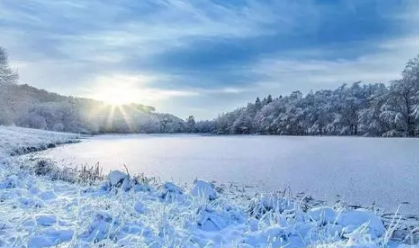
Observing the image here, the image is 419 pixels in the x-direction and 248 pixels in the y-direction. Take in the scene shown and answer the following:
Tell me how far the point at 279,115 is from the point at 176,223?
85551mm

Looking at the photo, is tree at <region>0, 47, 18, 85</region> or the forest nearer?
tree at <region>0, 47, 18, 85</region>

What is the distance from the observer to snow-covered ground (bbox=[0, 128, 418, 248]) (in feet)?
18.3

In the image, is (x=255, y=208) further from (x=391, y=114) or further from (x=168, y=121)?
(x=168, y=121)

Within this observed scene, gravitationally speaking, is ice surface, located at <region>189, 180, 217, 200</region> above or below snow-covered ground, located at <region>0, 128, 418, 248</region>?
above

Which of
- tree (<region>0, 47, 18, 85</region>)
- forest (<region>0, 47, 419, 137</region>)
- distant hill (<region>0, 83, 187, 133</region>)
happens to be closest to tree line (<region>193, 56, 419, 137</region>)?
forest (<region>0, 47, 419, 137</region>)

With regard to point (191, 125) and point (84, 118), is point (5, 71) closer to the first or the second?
point (84, 118)

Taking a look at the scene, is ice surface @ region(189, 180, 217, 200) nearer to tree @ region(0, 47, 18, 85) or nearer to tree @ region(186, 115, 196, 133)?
tree @ region(0, 47, 18, 85)

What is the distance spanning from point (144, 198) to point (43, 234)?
303cm

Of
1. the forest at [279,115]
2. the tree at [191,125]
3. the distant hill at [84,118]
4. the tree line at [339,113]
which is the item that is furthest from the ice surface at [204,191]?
the tree at [191,125]

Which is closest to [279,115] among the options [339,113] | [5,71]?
[339,113]

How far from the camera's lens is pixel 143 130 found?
113 meters

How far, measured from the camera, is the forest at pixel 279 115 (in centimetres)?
5219

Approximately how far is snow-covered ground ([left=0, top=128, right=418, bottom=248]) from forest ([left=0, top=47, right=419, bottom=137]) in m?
37.5

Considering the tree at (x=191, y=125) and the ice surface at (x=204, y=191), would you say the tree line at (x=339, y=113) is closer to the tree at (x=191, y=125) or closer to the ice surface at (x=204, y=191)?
the tree at (x=191, y=125)
